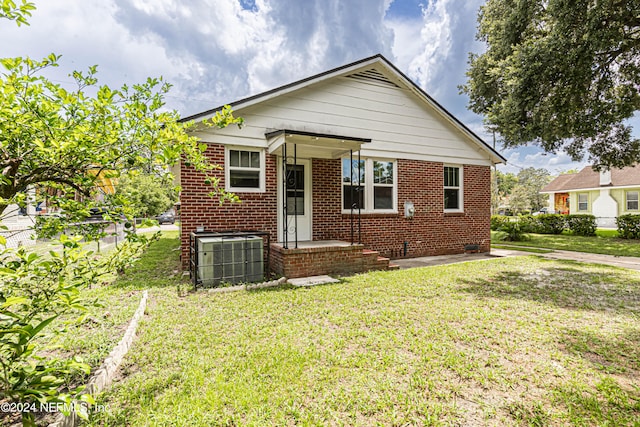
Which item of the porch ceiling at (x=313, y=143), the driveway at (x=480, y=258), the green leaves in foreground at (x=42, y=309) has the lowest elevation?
the driveway at (x=480, y=258)

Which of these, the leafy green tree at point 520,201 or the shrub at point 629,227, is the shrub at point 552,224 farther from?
the leafy green tree at point 520,201

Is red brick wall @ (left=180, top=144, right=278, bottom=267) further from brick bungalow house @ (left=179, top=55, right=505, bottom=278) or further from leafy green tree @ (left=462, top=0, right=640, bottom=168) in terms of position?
leafy green tree @ (left=462, top=0, right=640, bottom=168)

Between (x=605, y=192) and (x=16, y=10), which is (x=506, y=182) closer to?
(x=605, y=192)

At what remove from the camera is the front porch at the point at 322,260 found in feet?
21.8

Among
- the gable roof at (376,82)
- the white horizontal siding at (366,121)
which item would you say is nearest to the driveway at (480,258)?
the white horizontal siding at (366,121)

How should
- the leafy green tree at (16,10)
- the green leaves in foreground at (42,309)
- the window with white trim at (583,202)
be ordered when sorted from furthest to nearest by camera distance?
the window with white trim at (583,202), the leafy green tree at (16,10), the green leaves in foreground at (42,309)

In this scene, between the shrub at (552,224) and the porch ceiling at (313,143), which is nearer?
the porch ceiling at (313,143)

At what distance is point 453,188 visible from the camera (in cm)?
1059

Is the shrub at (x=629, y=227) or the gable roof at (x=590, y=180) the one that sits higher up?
the gable roof at (x=590, y=180)

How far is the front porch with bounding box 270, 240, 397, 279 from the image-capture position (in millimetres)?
6637

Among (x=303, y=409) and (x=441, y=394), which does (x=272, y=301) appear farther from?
(x=441, y=394)

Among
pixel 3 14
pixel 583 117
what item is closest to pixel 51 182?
pixel 3 14

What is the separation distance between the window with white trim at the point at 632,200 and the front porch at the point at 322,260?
2898 cm

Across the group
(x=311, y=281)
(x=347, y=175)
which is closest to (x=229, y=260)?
(x=311, y=281)
